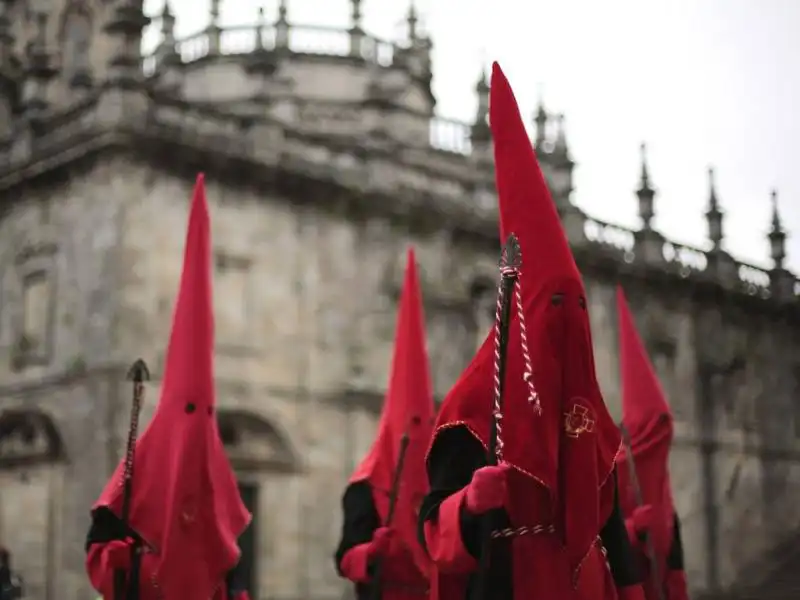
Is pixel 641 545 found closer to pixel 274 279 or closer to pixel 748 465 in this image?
pixel 274 279

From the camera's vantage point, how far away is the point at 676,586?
729 centimetres

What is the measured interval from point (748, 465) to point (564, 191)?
836 centimetres

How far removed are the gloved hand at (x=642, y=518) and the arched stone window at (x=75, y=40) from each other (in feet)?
60.0

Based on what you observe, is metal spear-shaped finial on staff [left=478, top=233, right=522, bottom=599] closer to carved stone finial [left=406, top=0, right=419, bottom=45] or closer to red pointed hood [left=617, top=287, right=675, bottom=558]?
red pointed hood [left=617, top=287, right=675, bottom=558]

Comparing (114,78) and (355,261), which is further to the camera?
(355,261)

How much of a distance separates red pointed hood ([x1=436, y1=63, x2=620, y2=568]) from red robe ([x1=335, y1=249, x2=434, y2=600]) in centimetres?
272

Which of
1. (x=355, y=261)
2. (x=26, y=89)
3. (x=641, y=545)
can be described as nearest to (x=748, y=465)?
(x=355, y=261)

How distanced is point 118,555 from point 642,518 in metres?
3.24

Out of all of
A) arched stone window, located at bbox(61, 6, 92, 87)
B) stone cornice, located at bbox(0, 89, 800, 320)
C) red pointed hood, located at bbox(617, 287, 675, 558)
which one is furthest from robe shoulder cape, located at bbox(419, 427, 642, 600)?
arched stone window, located at bbox(61, 6, 92, 87)

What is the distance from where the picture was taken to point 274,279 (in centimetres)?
1716

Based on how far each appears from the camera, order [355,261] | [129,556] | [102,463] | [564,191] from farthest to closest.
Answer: [564,191] < [355,261] < [102,463] < [129,556]

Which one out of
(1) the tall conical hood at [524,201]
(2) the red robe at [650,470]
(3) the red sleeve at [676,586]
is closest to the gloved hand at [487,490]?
(1) the tall conical hood at [524,201]

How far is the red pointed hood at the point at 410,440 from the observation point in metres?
7.04

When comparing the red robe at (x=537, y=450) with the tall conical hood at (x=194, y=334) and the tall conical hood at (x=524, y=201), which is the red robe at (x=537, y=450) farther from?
the tall conical hood at (x=194, y=334)
